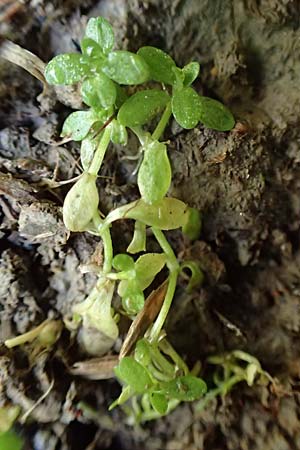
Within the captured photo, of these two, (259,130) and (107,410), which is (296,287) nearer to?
(259,130)

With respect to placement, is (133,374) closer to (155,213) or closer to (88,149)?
(155,213)

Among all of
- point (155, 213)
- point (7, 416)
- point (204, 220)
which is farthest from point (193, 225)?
point (7, 416)

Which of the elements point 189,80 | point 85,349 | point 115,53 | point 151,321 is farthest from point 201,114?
point 85,349

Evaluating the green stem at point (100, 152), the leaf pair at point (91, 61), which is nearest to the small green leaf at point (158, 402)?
the green stem at point (100, 152)

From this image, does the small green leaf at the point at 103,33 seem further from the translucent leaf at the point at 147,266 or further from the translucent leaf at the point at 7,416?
the translucent leaf at the point at 7,416

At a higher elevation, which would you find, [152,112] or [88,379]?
[152,112]

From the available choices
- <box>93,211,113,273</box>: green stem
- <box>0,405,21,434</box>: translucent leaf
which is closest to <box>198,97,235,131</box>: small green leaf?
<box>93,211,113,273</box>: green stem
